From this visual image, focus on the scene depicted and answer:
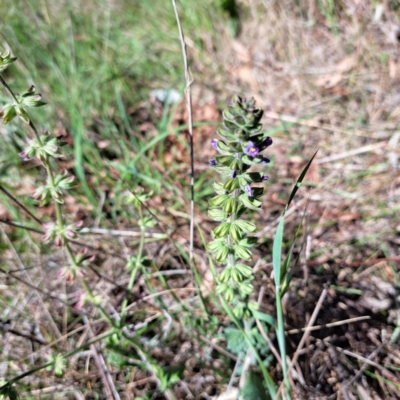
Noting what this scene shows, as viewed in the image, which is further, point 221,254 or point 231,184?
point 221,254

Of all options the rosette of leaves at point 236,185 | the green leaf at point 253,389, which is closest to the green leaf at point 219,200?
the rosette of leaves at point 236,185

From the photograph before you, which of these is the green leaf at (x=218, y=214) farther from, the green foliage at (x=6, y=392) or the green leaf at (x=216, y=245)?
the green foliage at (x=6, y=392)

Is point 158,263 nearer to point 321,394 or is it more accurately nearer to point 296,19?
point 321,394

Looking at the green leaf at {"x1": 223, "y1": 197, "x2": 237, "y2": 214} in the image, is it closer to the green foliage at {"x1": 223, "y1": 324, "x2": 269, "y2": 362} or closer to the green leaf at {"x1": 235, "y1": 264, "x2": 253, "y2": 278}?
the green leaf at {"x1": 235, "y1": 264, "x2": 253, "y2": 278}

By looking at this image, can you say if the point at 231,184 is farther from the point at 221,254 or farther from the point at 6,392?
the point at 6,392

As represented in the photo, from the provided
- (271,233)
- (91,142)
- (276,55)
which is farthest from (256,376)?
(276,55)

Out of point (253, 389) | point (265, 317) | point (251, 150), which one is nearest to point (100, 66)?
point (251, 150)

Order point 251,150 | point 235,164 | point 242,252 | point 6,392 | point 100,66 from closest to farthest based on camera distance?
1. point 251,150
2. point 235,164
3. point 6,392
4. point 242,252
5. point 100,66

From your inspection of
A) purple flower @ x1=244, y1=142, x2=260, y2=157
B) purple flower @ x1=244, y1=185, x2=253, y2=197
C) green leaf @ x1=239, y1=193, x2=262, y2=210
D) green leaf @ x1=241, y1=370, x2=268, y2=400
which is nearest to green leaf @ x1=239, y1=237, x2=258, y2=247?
green leaf @ x1=239, y1=193, x2=262, y2=210
